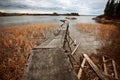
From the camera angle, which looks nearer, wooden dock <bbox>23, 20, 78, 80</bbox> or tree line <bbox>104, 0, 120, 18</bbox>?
wooden dock <bbox>23, 20, 78, 80</bbox>

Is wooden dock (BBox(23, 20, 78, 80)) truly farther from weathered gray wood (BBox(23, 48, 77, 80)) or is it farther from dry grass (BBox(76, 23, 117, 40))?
dry grass (BBox(76, 23, 117, 40))

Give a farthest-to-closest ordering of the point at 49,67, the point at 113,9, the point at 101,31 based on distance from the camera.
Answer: the point at 113,9 < the point at 101,31 < the point at 49,67

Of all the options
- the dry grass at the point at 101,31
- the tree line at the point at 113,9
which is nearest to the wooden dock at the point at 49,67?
the dry grass at the point at 101,31

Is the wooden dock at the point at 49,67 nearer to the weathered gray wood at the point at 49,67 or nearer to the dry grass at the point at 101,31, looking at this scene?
the weathered gray wood at the point at 49,67

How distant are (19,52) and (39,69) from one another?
5652 mm

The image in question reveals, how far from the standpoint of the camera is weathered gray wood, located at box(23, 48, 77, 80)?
138 inches

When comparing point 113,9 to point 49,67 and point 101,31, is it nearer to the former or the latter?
point 101,31

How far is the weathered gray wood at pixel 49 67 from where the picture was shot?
3.50 m

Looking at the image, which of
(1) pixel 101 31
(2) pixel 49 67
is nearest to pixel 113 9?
(1) pixel 101 31

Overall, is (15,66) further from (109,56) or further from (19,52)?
(109,56)

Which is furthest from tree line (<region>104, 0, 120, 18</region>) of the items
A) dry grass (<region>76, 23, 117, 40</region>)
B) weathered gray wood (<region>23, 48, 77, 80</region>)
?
weathered gray wood (<region>23, 48, 77, 80</region>)

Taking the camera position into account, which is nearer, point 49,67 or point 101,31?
point 49,67

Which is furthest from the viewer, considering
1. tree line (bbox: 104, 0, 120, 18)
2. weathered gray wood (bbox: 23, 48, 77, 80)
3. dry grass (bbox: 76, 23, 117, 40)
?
tree line (bbox: 104, 0, 120, 18)

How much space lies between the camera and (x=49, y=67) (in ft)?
13.1
